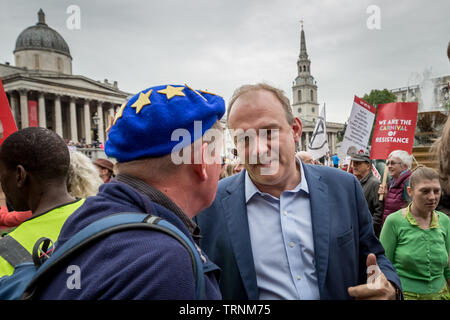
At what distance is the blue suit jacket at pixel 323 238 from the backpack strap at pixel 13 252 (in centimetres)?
102

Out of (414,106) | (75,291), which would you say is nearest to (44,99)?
(414,106)

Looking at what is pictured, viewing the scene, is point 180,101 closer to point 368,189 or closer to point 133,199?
point 133,199

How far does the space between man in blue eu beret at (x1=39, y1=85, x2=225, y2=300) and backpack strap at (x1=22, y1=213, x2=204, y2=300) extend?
0.02m

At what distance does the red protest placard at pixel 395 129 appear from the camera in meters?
6.71

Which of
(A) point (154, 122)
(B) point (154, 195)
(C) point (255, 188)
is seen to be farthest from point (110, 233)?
(C) point (255, 188)

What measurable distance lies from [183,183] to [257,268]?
1.01 m

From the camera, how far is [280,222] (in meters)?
2.12

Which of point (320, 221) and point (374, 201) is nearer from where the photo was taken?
point (320, 221)

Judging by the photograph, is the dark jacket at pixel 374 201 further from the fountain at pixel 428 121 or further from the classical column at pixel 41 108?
the classical column at pixel 41 108

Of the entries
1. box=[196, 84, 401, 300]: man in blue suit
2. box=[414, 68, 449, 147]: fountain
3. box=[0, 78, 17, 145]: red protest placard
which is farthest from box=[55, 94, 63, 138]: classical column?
box=[196, 84, 401, 300]: man in blue suit

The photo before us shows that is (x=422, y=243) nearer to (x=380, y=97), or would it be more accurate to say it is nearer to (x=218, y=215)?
(x=218, y=215)

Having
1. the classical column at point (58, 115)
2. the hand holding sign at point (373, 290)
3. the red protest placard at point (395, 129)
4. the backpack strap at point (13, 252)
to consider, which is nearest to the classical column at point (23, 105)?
the classical column at point (58, 115)

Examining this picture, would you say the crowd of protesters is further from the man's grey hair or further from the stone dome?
the stone dome

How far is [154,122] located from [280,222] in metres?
1.23
